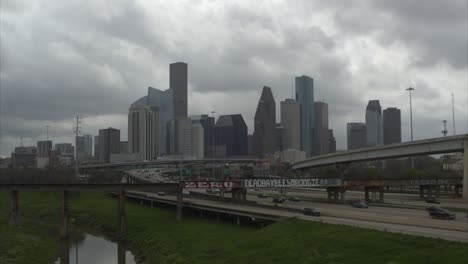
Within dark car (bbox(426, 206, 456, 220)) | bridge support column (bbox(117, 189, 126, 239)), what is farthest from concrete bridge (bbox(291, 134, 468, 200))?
bridge support column (bbox(117, 189, 126, 239))

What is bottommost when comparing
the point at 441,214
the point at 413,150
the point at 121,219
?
the point at 121,219

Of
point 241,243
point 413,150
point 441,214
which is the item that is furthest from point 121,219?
point 413,150

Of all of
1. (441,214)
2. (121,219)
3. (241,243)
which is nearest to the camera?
(241,243)

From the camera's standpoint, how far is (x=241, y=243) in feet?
177

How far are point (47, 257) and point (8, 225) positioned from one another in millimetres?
25991

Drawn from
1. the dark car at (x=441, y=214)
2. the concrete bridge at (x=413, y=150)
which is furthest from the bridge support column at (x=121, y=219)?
the concrete bridge at (x=413, y=150)

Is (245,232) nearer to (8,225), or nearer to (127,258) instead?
(127,258)

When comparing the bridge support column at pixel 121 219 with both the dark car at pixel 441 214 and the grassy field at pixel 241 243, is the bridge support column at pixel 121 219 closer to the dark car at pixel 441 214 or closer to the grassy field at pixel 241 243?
the grassy field at pixel 241 243

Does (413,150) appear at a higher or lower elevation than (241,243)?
higher

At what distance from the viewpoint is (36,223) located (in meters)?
89.5

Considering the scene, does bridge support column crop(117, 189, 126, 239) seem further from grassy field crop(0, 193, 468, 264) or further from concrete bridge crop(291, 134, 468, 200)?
concrete bridge crop(291, 134, 468, 200)

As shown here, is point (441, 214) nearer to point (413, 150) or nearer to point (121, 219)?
point (413, 150)

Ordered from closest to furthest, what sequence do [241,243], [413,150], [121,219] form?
1. [241,243]
2. [121,219]
3. [413,150]

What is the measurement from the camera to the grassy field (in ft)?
126
